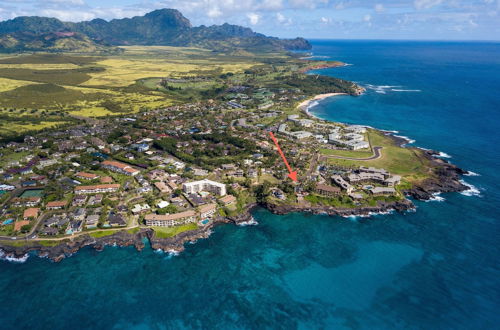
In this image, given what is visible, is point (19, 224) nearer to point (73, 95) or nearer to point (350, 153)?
point (350, 153)

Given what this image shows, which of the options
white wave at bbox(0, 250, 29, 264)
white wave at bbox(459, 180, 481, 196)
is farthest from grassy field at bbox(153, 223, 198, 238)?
Result: white wave at bbox(459, 180, 481, 196)

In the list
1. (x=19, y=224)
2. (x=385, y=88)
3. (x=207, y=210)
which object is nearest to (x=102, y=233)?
(x=19, y=224)

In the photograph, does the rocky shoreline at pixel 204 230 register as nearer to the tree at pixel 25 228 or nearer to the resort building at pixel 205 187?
the tree at pixel 25 228

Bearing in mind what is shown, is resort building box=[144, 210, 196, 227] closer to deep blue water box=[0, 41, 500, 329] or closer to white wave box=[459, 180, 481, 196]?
deep blue water box=[0, 41, 500, 329]

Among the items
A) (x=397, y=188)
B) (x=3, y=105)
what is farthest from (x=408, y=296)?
(x=3, y=105)

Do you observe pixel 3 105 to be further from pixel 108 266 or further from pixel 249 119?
pixel 108 266
